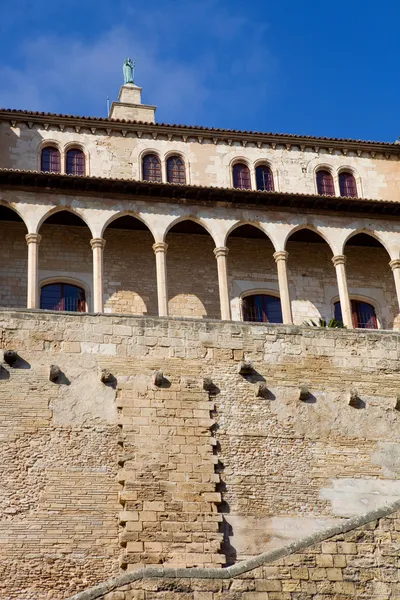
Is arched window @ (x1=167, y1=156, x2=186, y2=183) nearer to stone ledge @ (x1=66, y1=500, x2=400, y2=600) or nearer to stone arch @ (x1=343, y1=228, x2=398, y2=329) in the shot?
stone arch @ (x1=343, y1=228, x2=398, y2=329)

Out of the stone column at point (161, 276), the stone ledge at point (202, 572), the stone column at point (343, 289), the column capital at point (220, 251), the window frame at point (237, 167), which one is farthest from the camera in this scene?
the window frame at point (237, 167)

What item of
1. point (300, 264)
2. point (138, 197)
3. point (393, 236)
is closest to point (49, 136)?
point (138, 197)

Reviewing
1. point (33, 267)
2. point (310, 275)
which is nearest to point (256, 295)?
point (310, 275)

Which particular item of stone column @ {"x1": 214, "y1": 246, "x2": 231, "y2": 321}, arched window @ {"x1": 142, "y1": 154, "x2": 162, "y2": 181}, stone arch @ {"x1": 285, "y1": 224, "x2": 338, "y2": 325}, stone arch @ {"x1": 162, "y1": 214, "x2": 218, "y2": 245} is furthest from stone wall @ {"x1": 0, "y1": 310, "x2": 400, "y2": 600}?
arched window @ {"x1": 142, "y1": 154, "x2": 162, "y2": 181}

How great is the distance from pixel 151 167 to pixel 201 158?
157 cm

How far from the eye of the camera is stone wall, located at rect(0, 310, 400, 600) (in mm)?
19000

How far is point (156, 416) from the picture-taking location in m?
20.9

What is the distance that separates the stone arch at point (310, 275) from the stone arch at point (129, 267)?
13.4 ft

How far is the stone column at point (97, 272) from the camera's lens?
28.4m

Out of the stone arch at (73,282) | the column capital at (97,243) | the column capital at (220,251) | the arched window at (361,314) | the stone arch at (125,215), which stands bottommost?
the arched window at (361,314)

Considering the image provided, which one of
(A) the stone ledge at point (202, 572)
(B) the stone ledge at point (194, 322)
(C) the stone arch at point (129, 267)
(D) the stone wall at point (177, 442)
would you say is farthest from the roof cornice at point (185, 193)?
(A) the stone ledge at point (202, 572)

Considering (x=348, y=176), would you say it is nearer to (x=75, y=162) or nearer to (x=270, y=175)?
(x=270, y=175)

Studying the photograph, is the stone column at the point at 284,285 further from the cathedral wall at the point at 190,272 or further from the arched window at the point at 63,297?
the arched window at the point at 63,297

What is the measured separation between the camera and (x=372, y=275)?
32812 millimetres
